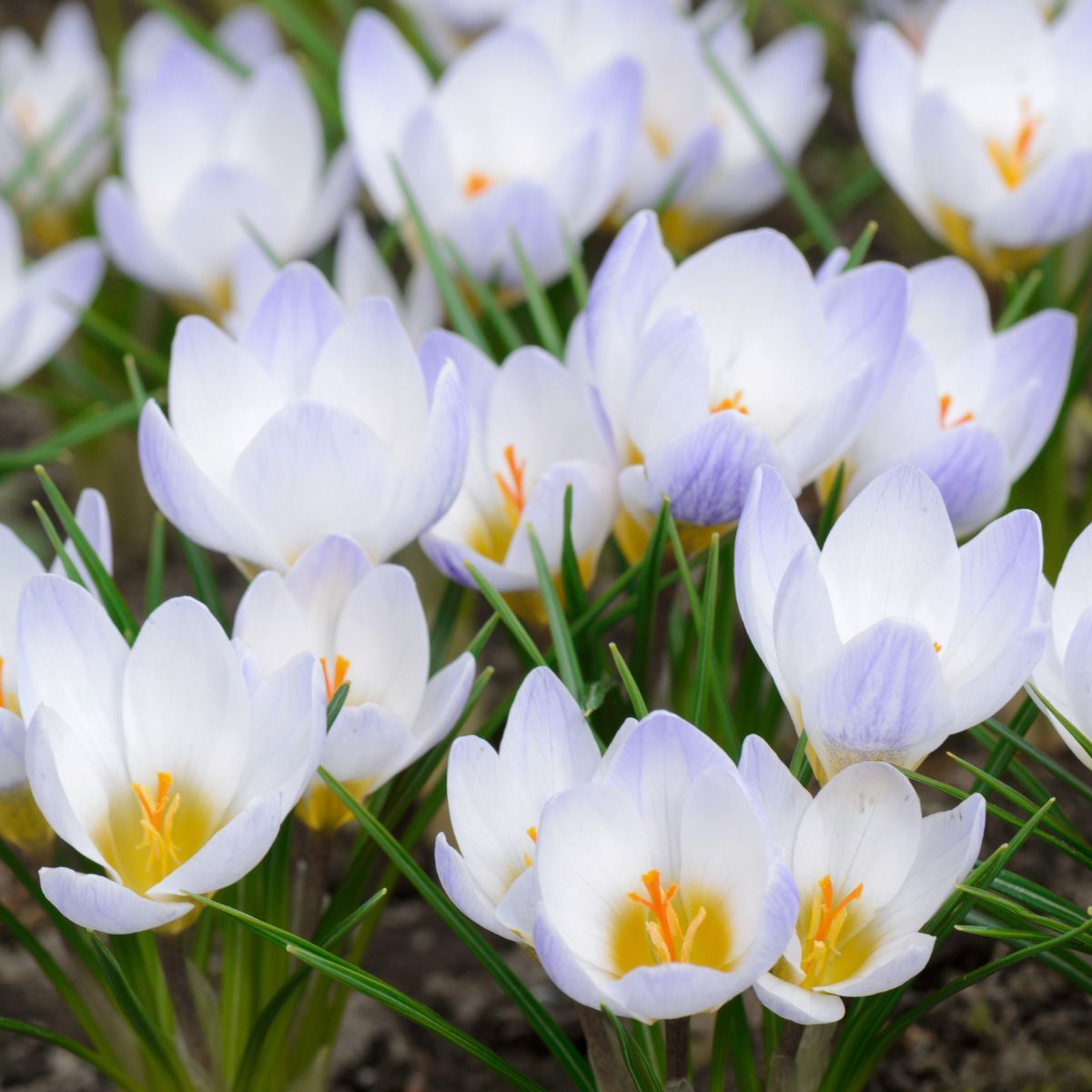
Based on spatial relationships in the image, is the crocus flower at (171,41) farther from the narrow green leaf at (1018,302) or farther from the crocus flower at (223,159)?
the narrow green leaf at (1018,302)

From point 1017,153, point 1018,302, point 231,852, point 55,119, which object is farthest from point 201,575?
point 55,119

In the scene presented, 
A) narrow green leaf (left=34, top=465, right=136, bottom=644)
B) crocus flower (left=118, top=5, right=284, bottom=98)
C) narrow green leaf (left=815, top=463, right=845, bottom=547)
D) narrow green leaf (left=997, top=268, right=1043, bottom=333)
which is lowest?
narrow green leaf (left=815, top=463, right=845, bottom=547)

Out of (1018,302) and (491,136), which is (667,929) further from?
(491,136)

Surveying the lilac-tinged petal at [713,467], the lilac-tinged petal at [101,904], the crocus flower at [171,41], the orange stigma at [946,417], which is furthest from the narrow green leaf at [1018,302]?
the crocus flower at [171,41]

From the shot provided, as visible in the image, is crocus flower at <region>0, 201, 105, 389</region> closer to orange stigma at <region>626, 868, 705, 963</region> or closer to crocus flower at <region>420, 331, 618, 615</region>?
crocus flower at <region>420, 331, 618, 615</region>

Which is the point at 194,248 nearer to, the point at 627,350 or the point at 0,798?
the point at 627,350

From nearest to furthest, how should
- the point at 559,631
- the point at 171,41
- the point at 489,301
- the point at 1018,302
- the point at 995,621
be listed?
the point at 995,621, the point at 559,631, the point at 1018,302, the point at 489,301, the point at 171,41

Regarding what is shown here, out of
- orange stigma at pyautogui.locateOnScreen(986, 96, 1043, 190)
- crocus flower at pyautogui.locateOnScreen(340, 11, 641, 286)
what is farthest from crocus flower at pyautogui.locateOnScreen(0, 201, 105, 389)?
orange stigma at pyautogui.locateOnScreen(986, 96, 1043, 190)

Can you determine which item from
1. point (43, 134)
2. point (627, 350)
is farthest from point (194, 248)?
point (627, 350)
